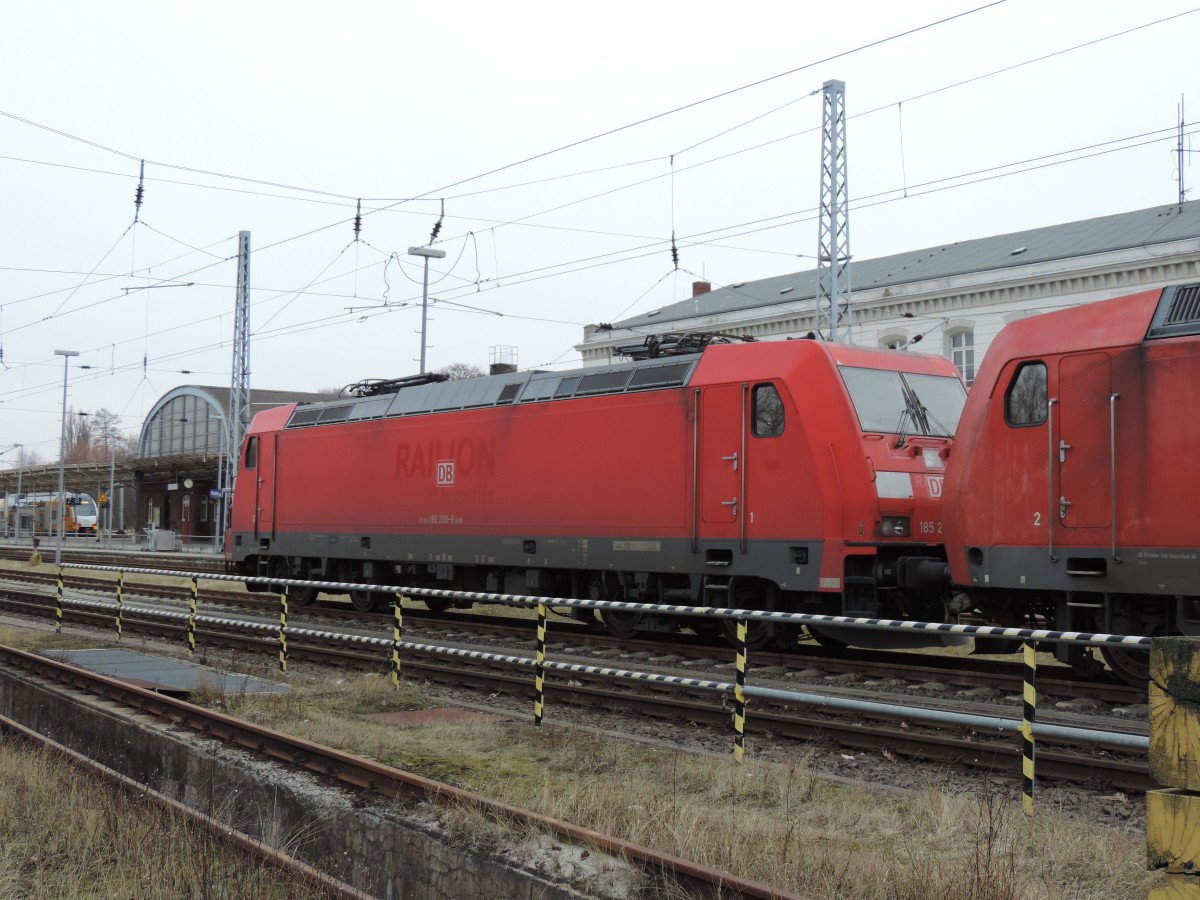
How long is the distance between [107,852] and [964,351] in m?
29.3

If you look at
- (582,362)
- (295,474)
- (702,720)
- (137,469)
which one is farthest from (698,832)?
(137,469)

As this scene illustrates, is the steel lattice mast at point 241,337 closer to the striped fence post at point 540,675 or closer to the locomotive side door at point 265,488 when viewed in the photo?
the locomotive side door at point 265,488

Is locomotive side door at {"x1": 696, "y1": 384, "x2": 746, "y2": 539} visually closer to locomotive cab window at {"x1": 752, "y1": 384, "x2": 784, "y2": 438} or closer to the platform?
locomotive cab window at {"x1": 752, "y1": 384, "x2": 784, "y2": 438}

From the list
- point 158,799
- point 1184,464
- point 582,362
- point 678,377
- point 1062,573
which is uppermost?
point 582,362

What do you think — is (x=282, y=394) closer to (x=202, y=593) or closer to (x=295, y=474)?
(x=202, y=593)

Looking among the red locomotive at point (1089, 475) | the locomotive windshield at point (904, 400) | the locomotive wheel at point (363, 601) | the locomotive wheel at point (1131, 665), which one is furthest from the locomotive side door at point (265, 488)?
the locomotive wheel at point (1131, 665)

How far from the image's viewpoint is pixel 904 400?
14.2 m

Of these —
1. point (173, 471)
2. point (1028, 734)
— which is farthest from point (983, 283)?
point (173, 471)

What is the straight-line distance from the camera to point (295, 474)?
2273 cm

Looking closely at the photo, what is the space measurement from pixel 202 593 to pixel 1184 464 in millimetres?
22738

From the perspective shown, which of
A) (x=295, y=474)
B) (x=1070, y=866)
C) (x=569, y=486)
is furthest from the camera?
(x=295, y=474)

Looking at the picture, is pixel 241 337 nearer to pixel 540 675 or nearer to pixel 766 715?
pixel 540 675

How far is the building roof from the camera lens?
3102 cm

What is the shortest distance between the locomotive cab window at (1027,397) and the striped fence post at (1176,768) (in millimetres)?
8522
